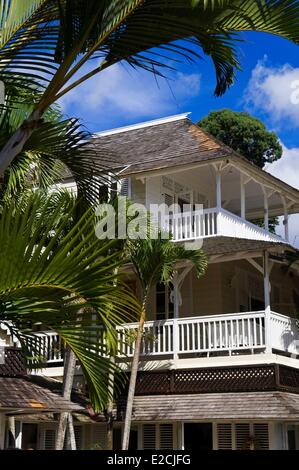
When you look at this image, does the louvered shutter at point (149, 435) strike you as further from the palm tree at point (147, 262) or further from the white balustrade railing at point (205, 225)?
the white balustrade railing at point (205, 225)

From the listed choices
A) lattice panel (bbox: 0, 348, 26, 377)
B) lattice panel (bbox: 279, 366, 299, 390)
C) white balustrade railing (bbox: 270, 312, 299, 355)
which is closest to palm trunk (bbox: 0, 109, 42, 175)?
lattice panel (bbox: 0, 348, 26, 377)

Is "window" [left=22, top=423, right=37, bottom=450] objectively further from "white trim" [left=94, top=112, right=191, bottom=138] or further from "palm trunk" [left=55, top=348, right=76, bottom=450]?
"white trim" [left=94, top=112, right=191, bottom=138]

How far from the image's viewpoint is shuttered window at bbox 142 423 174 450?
19.6 meters

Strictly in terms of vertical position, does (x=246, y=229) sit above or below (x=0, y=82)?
above

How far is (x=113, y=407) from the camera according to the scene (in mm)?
19344

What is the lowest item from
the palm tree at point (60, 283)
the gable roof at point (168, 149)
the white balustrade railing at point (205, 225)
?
the palm tree at point (60, 283)

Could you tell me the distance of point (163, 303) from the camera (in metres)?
23.4

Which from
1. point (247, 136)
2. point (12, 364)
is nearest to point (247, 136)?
point (247, 136)

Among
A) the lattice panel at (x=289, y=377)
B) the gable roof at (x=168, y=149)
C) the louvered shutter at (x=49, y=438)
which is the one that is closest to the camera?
the lattice panel at (x=289, y=377)

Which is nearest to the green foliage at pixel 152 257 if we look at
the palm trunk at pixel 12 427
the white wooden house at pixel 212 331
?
the white wooden house at pixel 212 331

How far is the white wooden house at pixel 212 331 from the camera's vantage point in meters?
18.2
